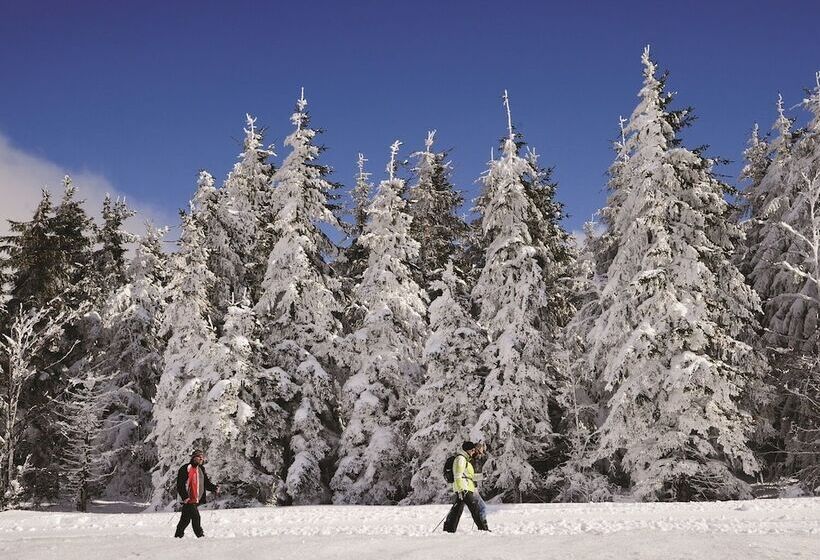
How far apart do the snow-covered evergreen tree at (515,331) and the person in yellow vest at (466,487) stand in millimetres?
9694

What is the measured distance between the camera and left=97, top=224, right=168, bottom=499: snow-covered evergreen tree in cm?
3328

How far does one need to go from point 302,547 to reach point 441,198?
24219 mm

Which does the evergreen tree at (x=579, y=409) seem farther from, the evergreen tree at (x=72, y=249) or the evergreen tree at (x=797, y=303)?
the evergreen tree at (x=72, y=249)

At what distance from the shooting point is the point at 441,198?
33.4m

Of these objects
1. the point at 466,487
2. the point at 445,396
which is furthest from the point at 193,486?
the point at 445,396

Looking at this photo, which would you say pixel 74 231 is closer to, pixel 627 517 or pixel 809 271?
pixel 627 517

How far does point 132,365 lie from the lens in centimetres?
3459

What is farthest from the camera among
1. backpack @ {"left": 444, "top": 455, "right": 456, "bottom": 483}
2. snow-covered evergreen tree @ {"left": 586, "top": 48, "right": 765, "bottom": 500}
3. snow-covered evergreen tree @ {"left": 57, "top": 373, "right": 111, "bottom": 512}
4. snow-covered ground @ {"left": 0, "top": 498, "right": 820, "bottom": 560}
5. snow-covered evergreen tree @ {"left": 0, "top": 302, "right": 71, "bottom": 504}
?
snow-covered evergreen tree @ {"left": 57, "top": 373, "right": 111, "bottom": 512}

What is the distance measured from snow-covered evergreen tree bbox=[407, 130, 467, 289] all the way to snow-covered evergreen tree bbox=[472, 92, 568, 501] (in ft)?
18.4

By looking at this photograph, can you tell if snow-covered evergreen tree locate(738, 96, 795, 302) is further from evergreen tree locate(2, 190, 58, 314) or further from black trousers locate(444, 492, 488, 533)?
evergreen tree locate(2, 190, 58, 314)

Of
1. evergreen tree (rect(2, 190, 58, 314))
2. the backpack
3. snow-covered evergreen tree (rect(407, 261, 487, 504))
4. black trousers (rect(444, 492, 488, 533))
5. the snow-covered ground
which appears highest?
evergreen tree (rect(2, 190, 58, 314))

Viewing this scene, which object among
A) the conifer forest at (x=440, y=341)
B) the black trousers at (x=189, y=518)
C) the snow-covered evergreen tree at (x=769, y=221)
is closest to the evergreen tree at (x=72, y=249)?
the conifer forest at (x=440, y=341)

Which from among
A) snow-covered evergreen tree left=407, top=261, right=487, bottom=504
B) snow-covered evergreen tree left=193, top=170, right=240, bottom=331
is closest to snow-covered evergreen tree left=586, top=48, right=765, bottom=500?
snow-covered evergreen tree left=407, top=261, right=487, bottom=504

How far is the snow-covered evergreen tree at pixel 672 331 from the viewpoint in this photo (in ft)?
62.0
